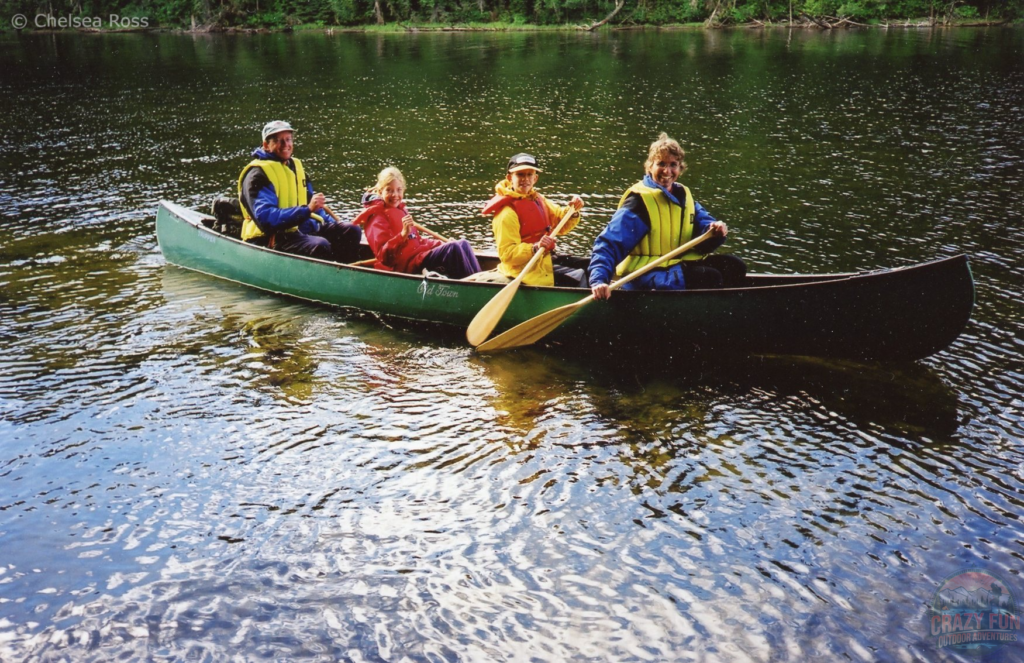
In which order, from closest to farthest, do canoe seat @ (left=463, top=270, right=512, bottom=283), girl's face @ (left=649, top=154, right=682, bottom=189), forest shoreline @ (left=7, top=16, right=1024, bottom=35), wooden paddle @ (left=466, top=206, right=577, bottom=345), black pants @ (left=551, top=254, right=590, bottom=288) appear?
girl's face @ (left=649, top=154, right=682, bottom=189) → wooden paddle @ (left=466, top=206, right=577, bottom=345) → canoe seat @ (left=463, top=270, right=512, bottom=283) → black pants @ (left=551, top=254, right=590, bottom=288) → forest shoreline @ (left=7, top=16, right=1024, bottom=35)

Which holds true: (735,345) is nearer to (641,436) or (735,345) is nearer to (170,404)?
(641,436)

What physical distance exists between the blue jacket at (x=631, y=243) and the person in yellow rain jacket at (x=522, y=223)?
55cm

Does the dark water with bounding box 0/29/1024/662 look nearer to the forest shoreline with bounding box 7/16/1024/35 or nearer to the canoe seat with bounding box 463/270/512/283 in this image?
the canoe seat with bounding box 463/270/512/283

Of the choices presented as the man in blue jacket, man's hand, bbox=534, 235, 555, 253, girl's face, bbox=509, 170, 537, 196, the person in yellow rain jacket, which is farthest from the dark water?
girl's face, bbox=509, 170, 537, 196

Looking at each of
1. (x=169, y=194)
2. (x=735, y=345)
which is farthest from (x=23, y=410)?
(x=169, y=194)

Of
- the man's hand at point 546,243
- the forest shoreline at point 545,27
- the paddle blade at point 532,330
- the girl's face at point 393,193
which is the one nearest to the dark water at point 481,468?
the paddle blade at point 532,330

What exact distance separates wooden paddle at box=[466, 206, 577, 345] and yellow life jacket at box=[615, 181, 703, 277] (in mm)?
646

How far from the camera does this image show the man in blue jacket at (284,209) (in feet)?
26.5

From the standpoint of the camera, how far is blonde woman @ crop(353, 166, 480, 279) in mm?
7789

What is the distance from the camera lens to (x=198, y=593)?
4.41m

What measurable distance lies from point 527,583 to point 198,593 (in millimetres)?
1687

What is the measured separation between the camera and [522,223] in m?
7.22

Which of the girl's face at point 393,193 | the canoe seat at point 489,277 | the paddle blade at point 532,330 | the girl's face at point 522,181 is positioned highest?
the girl's face at point 522,181

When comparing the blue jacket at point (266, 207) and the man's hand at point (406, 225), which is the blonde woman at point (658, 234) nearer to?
the man's hand at point (406, 225)
